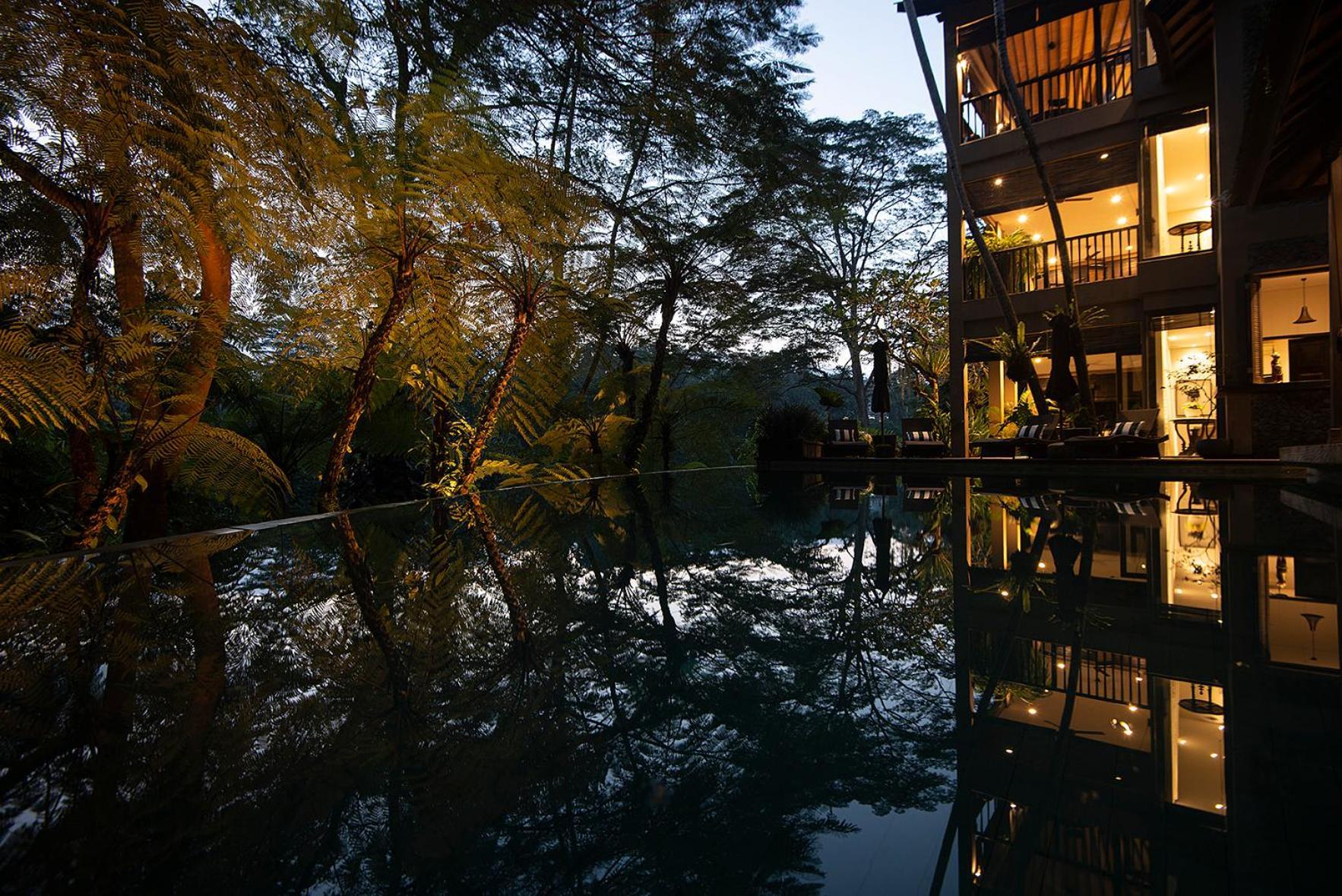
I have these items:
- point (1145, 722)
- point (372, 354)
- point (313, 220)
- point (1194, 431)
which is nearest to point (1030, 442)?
point (1194, 431)

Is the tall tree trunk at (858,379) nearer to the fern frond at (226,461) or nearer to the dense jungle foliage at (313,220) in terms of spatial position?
the dense jungle foliage at (313,220)

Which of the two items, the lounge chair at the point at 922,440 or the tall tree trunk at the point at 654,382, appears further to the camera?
the lounge chair at the point at 922,440

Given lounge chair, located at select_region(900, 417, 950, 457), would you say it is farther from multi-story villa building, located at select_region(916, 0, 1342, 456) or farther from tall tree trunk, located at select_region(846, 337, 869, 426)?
tall tree trunk, located at select_region(846, 337, 869, 426)

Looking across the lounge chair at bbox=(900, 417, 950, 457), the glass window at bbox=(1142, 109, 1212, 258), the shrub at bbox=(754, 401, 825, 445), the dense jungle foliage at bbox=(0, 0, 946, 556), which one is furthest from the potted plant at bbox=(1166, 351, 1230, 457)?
the dense jungle foliage at bbox=(0, 0, 946, 556)

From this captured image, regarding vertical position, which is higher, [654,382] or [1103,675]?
[654,382]

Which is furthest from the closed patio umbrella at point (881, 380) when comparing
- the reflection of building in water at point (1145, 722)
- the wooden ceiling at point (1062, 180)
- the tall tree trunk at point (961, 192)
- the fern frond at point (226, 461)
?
the fern frond at point (226, 461)

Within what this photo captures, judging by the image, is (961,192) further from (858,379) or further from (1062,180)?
(858,379)

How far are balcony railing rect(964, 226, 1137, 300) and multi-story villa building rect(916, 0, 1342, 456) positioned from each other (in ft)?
0.10

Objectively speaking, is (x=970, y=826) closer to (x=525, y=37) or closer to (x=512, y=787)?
(x=512, y=787)

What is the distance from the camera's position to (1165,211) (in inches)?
468

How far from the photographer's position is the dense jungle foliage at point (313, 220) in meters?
2.84

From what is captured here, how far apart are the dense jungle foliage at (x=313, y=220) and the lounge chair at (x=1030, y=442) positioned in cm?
570

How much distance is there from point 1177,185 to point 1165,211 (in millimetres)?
444

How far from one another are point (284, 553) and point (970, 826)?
326cm
